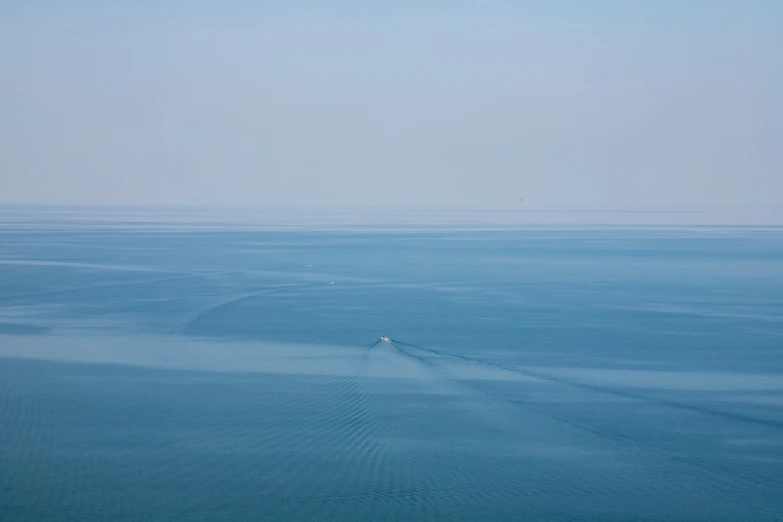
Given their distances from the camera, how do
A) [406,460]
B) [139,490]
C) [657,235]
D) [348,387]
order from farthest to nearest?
[657,235], [348,387], [406,460], [139,490]

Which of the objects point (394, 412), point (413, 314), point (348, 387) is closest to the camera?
point (394, 412)

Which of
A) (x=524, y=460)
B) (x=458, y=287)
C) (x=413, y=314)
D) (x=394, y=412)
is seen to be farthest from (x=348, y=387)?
(x=458, y=287)

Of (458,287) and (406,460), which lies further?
(458,287)

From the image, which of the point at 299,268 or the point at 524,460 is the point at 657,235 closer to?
the point at 299,268

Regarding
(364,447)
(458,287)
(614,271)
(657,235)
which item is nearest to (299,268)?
(458,287)

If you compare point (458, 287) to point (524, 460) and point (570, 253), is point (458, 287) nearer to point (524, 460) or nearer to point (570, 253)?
point (570, 253)

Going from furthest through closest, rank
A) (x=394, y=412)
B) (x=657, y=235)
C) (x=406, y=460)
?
(x=657, y=235) < (x=394, y=412) < (x=406, y=460)
